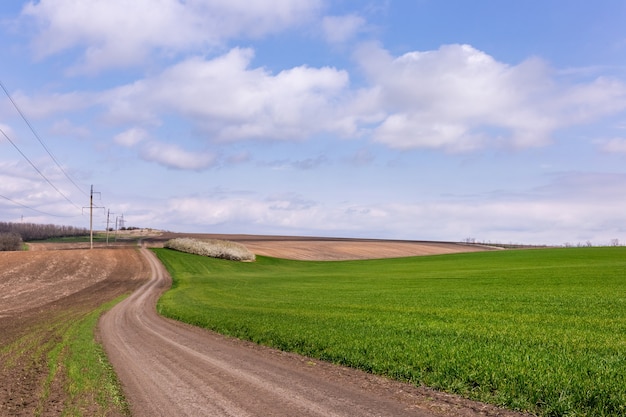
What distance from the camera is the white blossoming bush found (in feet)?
285

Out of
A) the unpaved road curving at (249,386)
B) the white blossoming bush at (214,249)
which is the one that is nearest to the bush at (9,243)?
the white blossoming bush at (214,249)

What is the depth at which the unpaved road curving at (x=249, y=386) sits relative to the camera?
9.69m

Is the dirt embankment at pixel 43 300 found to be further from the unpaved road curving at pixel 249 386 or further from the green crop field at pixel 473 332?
the green crop field at pixel 473 332

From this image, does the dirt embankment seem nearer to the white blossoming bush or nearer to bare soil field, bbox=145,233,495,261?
the white blossoming bush

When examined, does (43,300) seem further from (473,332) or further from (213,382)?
(473,332)

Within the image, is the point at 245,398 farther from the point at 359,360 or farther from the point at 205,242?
the point at 205,242

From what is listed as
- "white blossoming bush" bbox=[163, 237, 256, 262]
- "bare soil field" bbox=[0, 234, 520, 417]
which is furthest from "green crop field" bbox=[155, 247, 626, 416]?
"white blossoming bush" bbox=[163, 237, 256, 262]

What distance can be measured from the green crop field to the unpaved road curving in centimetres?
89

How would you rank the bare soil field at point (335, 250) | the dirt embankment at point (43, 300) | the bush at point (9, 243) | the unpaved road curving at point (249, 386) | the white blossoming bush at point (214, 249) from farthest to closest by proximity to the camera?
the bare soil field at point (335, 250), the bush at point (9, 243), the white blossoming bush at point (214, 249), the dirt embankment at point (43, 300), the unpaved road curving at point (249, 386)

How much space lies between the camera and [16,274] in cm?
5488

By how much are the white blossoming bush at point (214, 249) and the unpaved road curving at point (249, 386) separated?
68251 millimetres

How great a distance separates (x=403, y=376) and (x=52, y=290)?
43599 mm

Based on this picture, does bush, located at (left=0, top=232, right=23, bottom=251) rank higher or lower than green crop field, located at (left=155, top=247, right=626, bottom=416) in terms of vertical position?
higher

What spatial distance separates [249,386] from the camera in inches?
456
